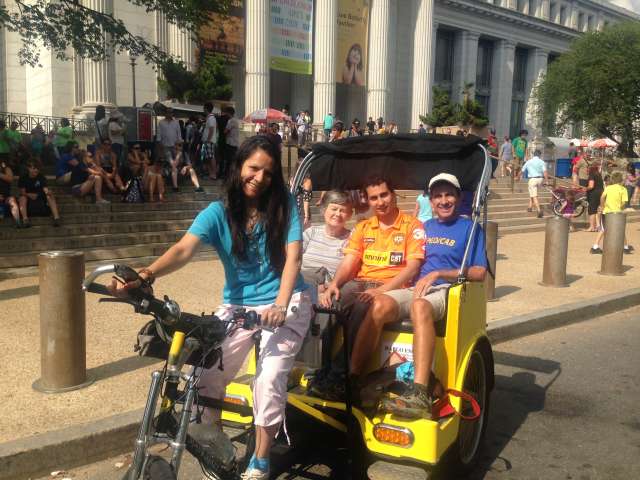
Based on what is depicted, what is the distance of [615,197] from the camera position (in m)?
13.5

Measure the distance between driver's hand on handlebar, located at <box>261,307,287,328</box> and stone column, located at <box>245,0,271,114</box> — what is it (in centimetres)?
3368

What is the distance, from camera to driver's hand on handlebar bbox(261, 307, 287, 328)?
2.96 metres

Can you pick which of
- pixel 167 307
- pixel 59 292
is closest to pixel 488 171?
pixel 167 307

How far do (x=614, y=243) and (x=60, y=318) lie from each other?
937cm

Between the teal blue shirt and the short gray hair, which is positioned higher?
the short gray hair

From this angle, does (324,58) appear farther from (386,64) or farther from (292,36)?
(386,64)

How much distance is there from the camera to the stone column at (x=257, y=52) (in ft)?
113

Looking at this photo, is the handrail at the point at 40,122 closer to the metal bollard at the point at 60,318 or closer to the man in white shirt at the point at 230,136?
the man in white shirt at the point at 230,136

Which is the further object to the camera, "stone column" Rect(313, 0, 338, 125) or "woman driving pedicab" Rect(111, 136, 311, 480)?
"stone column" Rect(313, 0, 338, 125)

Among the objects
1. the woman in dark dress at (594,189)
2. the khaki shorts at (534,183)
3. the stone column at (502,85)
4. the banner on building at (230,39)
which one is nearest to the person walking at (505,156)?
the khaki shorts at (534,183)

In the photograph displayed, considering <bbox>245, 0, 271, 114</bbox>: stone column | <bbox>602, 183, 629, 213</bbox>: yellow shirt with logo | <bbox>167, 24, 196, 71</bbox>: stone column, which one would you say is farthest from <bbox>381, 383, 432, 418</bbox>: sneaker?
<bbox>245, 0, 271, 114</bbox>: stone column

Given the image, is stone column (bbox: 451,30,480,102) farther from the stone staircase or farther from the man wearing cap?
the man wearing cap

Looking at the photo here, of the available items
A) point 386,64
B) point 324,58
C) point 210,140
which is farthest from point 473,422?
point 386,64

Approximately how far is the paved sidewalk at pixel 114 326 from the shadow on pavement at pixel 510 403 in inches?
47.3
